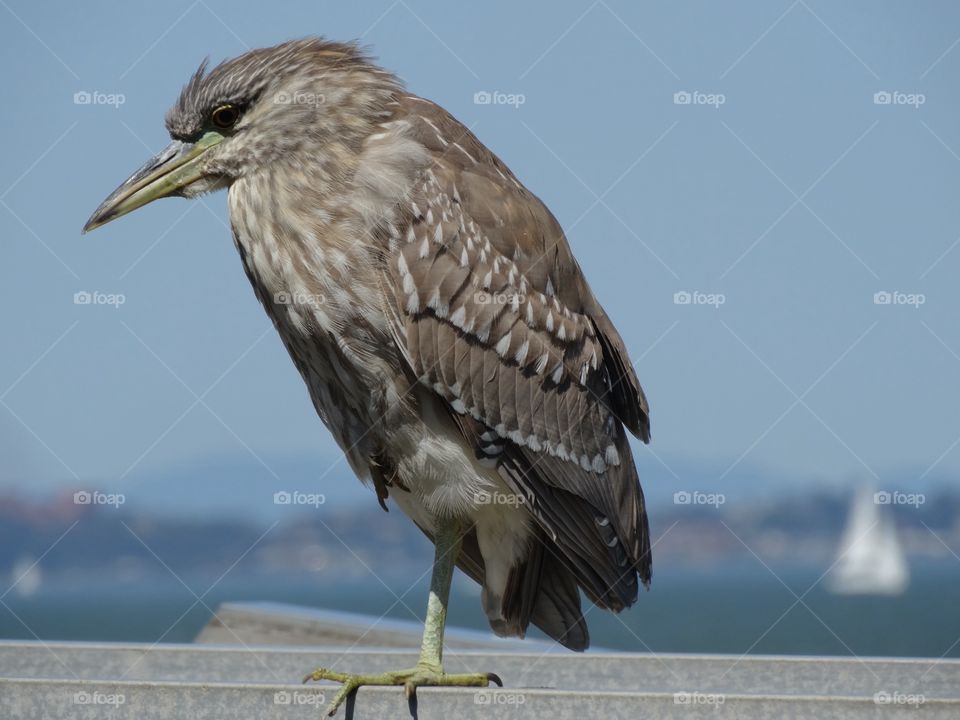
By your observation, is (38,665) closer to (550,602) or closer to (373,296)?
(373,296)

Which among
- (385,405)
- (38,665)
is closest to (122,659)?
(38,665)

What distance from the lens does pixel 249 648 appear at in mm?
4656

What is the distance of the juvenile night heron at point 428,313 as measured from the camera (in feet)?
15.7

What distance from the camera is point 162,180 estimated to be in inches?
200

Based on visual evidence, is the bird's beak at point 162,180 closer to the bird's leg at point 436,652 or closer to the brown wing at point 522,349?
the brown wing at point 522,349

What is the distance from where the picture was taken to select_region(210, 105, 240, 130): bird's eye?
500 centimetres

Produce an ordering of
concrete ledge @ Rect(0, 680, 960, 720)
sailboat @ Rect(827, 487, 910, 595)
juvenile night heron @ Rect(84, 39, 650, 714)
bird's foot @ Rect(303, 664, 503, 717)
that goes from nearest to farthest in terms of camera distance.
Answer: concrete ledge @ Rect(0, 680, 960, 720)
bird's foot @ Rect(303, 664, 503, 717)
juvenile night heron @ Rect(84, 39, 650, 714)
sailboat @ Rect(827, 487, 910, 595)

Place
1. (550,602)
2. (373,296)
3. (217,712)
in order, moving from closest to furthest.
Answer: (217,712), (373,296), (550,602)

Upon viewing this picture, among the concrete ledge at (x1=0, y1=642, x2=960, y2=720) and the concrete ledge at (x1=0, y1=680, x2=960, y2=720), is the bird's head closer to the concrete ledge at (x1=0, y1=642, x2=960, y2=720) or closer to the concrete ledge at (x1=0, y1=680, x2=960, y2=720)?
the concrete ledge at (x1=0, y1=642, x2=960, y2=720)

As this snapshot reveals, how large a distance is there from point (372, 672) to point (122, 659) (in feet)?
3.16

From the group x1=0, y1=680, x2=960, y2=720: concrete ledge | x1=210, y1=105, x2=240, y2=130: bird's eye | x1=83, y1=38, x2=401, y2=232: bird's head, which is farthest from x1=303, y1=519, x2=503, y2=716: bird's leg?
x1=210, y1=105, x2=240, y2=130: bird's eye

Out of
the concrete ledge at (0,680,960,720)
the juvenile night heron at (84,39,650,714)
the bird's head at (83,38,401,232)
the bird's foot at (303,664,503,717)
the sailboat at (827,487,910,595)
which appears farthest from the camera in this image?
the sailboat at (827,487,910,595)

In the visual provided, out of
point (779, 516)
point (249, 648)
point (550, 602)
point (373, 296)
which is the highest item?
point (373, 296)

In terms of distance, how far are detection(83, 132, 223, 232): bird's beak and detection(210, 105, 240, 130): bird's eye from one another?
0.16 ft
